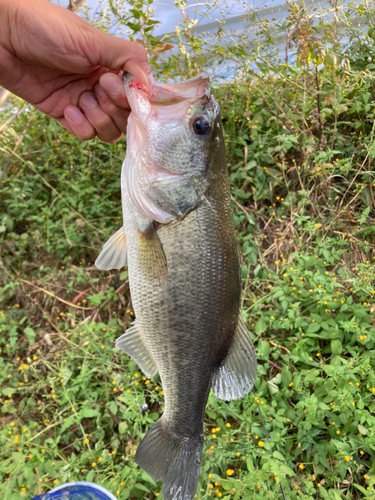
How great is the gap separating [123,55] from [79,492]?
224 centimetres

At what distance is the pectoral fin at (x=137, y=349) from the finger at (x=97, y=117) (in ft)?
3.54

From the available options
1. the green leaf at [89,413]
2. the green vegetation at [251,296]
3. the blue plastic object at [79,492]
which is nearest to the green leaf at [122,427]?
the green vegetation at [251,296]

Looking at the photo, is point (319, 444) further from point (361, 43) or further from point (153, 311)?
point (361, 43)

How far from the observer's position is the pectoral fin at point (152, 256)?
1.25 m

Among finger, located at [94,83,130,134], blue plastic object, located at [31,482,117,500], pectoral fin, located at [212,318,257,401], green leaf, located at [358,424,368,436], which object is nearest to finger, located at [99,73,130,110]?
finger, located at [94,83,130,134]

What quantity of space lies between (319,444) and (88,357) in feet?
5.71

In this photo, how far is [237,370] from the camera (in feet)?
4.47

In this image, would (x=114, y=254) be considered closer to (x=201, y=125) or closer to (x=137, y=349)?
(x=137, y=349)

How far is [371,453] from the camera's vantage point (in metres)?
1.90

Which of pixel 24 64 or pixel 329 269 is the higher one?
pixel 24 64

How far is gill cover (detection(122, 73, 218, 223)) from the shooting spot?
Result: 4.10 ft

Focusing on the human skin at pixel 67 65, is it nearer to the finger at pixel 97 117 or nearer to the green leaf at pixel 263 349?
the finger at pixel 97 117

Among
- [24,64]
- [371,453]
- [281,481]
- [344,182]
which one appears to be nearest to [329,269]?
[344,182]

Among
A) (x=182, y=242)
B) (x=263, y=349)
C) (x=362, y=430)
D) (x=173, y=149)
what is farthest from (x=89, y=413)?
(x=173, y=149)
